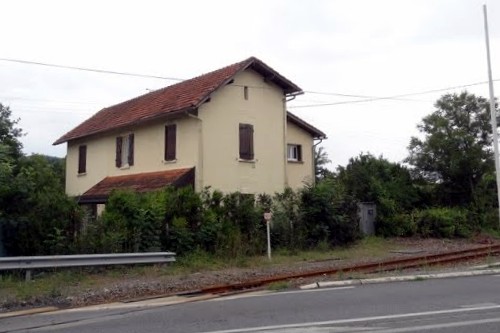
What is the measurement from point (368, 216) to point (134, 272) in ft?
45.4

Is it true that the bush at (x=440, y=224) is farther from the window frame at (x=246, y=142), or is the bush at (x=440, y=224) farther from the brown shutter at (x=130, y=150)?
the brown shutter at (x=130, y=150)

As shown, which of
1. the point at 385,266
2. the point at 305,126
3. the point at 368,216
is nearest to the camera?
the point at 385,266

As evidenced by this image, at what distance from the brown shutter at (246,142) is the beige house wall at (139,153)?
7.90ft

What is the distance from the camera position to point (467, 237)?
25578 millimetres

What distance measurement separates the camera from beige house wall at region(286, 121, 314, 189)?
2608 centimetres

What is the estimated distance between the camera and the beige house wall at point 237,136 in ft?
74.1

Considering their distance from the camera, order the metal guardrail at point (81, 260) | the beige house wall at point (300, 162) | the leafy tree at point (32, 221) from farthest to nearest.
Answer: the beige house wall at point (300, 162), the leafy tree at point (32, 221), the metal guardrail at point (81, 260)

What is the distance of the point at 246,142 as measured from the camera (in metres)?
23.9

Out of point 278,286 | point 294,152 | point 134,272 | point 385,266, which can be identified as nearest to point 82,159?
point 294,152

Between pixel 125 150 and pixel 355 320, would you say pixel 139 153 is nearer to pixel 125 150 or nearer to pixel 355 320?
pixel 125 150

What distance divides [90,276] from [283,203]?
8572mm

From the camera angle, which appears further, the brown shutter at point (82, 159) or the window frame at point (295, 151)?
the brown shutter at point (82, 159)

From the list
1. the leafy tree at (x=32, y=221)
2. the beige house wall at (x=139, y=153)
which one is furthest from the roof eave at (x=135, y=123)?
the leafy tree at (x=32, y=221)

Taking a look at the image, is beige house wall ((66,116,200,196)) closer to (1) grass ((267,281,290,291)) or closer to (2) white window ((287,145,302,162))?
(2) white window ((287,145,302,162))
